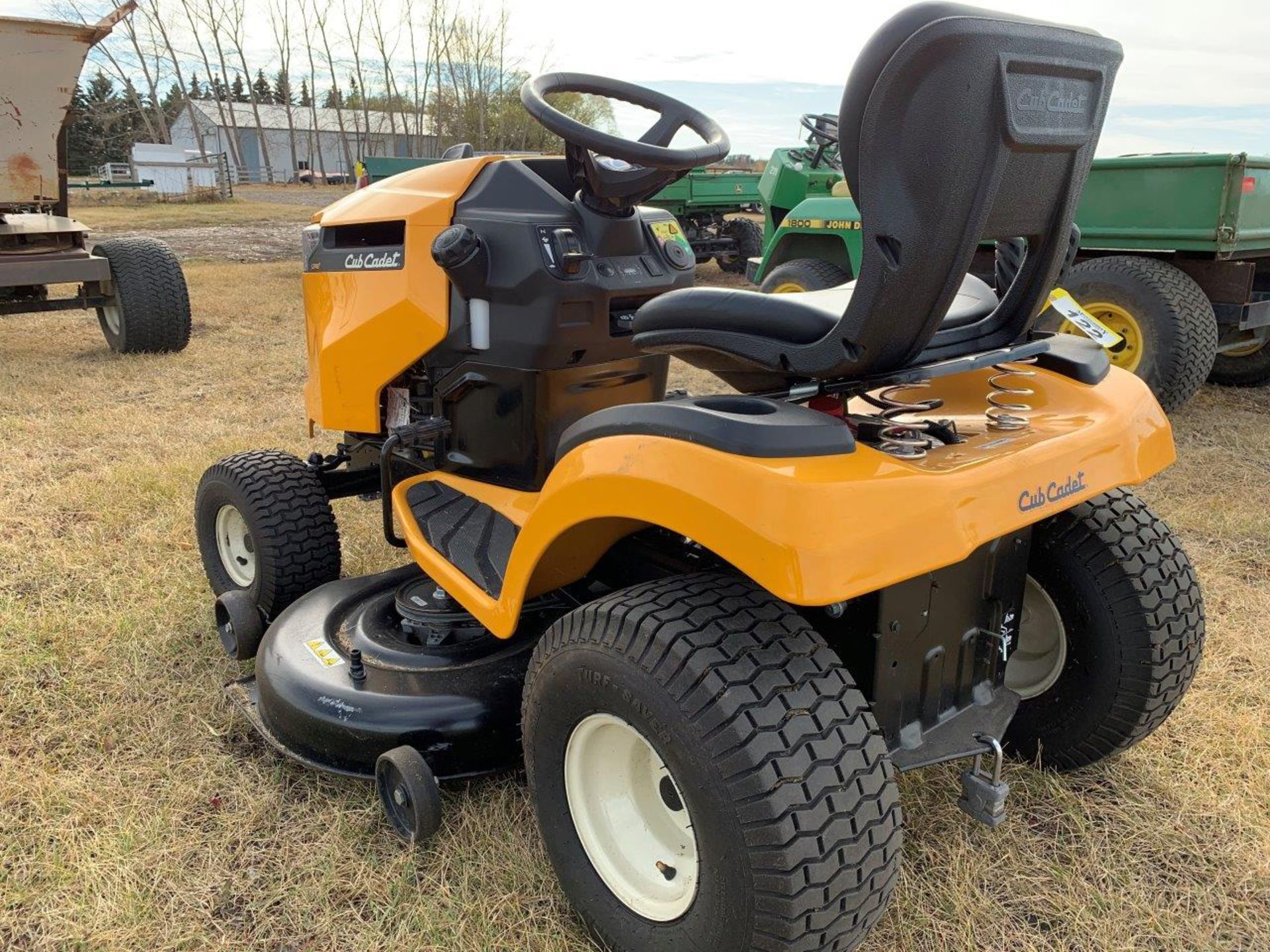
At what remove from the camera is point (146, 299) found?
259 inches

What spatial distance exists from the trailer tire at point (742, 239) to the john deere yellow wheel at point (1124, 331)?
7345mm

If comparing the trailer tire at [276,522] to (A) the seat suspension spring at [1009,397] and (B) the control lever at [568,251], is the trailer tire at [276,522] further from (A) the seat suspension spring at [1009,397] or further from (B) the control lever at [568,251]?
(A) the seat suspension spring at [1009,397]

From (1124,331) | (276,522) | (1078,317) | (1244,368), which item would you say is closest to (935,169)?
(1078,317)

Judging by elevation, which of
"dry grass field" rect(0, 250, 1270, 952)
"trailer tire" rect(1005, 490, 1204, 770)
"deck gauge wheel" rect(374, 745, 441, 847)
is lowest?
"dry grass field" rect(0, 250, 1270, 952)

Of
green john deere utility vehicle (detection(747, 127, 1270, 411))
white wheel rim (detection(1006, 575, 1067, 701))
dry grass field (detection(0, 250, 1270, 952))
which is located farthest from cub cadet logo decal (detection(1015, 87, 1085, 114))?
green john deere utility vehicle (detection(747, 127, 1270, 411))

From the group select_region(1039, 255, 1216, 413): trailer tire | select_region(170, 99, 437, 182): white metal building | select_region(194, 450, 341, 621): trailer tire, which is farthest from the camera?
select_region(170, 99, 437, 182): white metal building

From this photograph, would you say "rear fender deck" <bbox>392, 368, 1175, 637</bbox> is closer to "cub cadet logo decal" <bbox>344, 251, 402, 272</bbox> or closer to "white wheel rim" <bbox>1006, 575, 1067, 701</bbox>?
Result: "white wheel rim" <bbox>1006, 575, 1067, 701</bbox>

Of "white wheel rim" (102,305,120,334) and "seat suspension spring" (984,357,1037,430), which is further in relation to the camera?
"white wheel rim" (102,305,120,334)

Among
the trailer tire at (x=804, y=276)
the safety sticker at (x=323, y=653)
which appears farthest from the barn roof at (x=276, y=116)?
the safety sticker at (x=323, y=653)

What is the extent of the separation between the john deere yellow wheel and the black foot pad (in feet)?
13.6

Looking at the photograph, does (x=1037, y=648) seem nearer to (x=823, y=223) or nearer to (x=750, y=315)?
(x=750, y=315)

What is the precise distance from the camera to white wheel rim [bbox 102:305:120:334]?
684 centimetres

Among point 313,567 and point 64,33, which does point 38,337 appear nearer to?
point 64,33

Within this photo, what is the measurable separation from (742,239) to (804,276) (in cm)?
637
